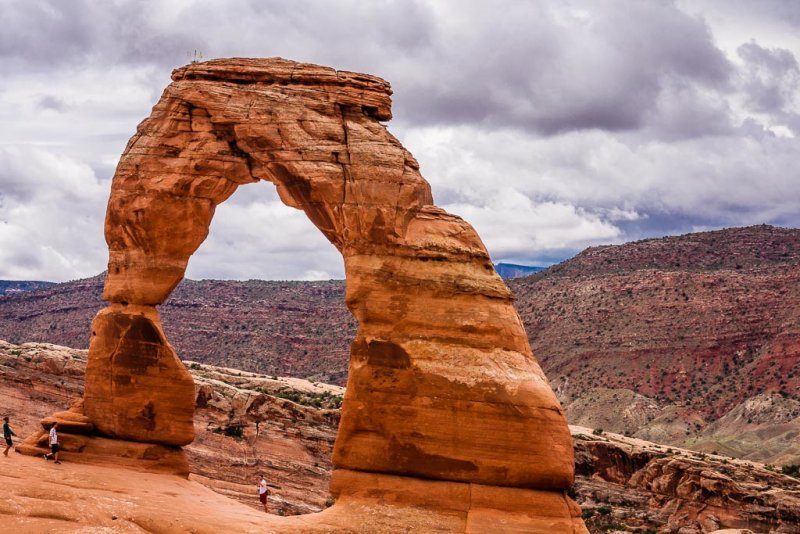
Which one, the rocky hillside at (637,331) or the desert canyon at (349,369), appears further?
the rocky hillside at (637,331)

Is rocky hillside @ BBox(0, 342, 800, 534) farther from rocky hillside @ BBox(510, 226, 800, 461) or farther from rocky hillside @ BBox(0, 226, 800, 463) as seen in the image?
rocky hillside @ BBox(510, 226, 800, 461)

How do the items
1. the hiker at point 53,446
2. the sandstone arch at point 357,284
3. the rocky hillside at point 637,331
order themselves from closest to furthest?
the sandstone arch at point 357,284
the hiker at point 53,446
the rocky hillside at point 637,331

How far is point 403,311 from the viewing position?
77.7ft

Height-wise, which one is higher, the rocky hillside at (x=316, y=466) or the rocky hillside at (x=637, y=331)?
the rocky hillside at (x=637, y=331)

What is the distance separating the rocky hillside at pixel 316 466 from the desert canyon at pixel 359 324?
33.5 ft

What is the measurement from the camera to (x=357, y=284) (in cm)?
2392

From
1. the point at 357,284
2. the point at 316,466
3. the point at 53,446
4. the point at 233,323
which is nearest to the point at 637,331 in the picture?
the point at 233,323

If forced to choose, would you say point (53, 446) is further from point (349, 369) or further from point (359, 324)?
point (359, 324)

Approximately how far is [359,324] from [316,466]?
1944 cm

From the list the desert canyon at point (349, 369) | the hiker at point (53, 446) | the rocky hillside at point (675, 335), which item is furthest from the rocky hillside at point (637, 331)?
the hiker at point (53, 446)

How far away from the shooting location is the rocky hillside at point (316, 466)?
129ft

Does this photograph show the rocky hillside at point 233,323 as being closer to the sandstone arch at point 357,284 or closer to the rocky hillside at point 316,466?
the rocky hillside at point 316,466

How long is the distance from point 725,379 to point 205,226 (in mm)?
62777

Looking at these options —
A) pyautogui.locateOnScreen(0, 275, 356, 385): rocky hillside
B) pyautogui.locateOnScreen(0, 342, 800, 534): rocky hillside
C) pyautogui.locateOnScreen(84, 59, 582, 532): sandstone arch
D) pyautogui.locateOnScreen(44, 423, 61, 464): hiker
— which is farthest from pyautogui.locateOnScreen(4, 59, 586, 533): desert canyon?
pyautogui.locateOnScreen(0, 275, 356, 385): rocky hillside
